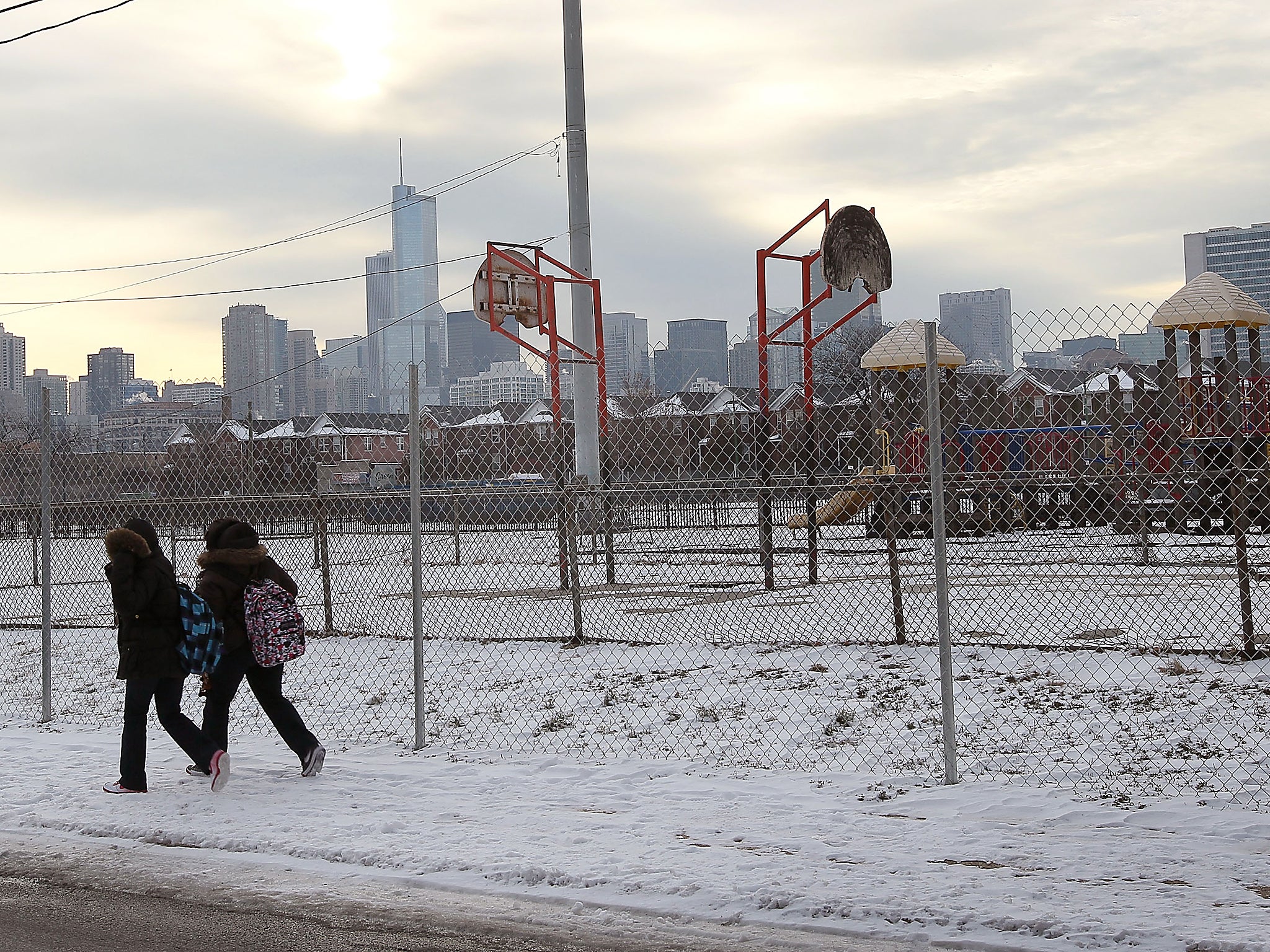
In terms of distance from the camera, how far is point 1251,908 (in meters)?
4.55

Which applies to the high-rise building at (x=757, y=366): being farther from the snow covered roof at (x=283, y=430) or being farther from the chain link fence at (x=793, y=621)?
the snow covered roof at (x=283, y=430)

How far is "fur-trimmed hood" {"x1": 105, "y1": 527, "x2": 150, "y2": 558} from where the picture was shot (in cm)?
668

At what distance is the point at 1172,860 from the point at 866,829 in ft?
4.24

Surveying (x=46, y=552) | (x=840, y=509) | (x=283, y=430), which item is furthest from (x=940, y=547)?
(x=283, y=430)

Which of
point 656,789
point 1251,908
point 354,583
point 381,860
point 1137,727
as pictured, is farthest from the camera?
→ point 354,583

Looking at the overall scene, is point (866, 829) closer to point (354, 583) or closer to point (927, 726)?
point (927, 726)

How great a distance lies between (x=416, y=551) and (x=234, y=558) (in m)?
1.08

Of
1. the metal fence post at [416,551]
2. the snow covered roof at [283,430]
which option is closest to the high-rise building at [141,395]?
the snow covered roof at [283,430]

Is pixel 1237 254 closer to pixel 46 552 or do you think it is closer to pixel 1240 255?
pixel 1240 255

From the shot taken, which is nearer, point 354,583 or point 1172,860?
point 1172,860

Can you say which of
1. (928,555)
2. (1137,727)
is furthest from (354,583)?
(1137,727)

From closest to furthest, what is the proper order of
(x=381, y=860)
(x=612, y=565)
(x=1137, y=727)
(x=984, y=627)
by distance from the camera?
(x=381, y=860)
(x=1137, y=727)
(x=984, y=627)
(x=612, y=565)

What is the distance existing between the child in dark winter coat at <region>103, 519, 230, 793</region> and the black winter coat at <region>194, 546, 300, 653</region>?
0.63 ft

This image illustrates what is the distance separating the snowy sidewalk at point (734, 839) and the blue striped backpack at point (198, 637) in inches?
27.4
